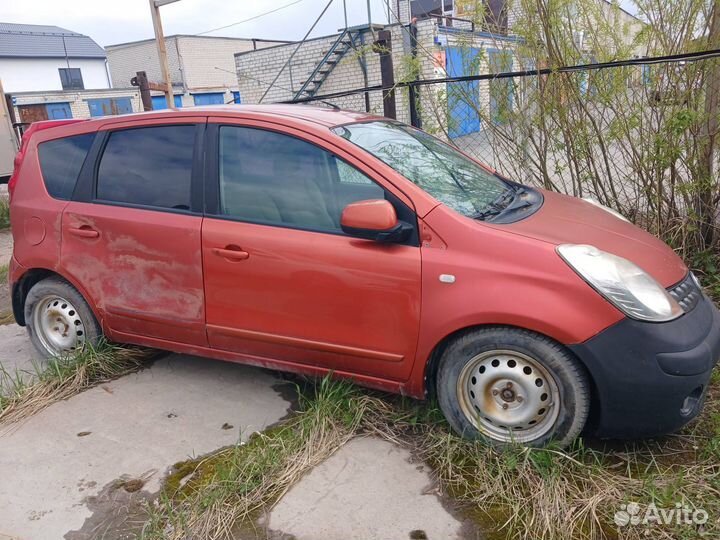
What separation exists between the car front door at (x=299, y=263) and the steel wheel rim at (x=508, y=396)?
0.31m

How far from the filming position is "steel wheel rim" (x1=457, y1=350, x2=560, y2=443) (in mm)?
2539

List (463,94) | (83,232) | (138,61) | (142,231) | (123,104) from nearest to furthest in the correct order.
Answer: (142,231) < (83,232) < (463,94) < (123,104) < (138,61)

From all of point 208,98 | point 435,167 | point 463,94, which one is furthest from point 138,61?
point 435,167

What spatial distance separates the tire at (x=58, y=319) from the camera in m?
3.67

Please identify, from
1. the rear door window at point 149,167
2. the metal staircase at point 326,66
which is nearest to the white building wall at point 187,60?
the metal staircase at point 326,66

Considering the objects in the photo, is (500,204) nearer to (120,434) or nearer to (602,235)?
(602,235)

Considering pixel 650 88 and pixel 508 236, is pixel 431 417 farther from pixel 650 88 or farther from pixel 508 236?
pixel 650 88

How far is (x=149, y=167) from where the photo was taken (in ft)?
11.0

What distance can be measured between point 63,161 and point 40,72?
52.7 meters

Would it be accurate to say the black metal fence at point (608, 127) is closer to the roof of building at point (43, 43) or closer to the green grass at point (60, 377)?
the green grass at point (60, 377)

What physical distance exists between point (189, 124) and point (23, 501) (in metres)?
2.04

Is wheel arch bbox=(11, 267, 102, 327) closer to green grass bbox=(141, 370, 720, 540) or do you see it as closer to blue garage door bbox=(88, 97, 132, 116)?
green grass bbox=(141, 370, 720, 540)

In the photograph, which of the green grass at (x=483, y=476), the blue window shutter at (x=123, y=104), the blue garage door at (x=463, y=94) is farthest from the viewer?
the blue window shutter at (x=123, y=104)

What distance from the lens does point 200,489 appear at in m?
2.55
